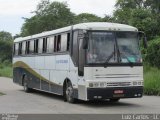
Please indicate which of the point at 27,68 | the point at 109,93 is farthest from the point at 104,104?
the point at 27,68

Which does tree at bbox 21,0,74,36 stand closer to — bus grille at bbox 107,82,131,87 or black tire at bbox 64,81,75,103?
black tire at bbox 64,81,75,103

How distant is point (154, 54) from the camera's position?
37.8m

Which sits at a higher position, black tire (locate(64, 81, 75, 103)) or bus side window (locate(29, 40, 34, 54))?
bus side window (locate(29, 40, 34, 54))

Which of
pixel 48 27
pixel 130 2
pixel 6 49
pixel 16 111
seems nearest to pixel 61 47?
pixel 16 111

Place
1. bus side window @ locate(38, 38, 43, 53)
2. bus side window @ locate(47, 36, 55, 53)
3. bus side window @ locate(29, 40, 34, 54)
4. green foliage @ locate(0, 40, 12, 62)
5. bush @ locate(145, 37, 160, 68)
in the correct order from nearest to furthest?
1. bus side window @ locate(47, 36, 55, 53)
2. bus side window @ locate(38, 38, 43, 53)
3. bus side window @ locate(29, 40, 34, 54)
4. bush @ locate(145, 37, 160, 68)
5. green foliage @ locate(0, 40, 12, 62)

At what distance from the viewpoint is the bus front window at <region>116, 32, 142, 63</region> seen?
18.5 meters

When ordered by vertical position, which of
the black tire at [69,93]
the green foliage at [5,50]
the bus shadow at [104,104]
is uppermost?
the green foliage at [5,50]

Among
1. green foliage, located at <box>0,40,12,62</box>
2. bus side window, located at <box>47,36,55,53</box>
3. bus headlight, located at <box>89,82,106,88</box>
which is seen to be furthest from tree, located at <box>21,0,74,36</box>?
bus headlight, located at <box>89,82,106,88</box>

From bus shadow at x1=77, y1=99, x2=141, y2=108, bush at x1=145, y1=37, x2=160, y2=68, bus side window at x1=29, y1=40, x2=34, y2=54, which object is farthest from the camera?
bush at x1=145, y1=37, x2=160, y2=68

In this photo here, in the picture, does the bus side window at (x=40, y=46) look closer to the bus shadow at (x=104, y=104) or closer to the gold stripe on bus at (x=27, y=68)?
the gold stripe on bus at (x=27, y=68)

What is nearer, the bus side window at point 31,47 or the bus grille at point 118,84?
the bus grille at point 118,84

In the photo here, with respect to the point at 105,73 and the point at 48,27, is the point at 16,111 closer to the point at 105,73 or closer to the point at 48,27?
the point at 105,73

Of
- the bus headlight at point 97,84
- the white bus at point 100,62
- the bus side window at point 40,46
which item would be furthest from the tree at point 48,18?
the bus headlight at point 97,84

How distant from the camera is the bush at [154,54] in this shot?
123 feet
